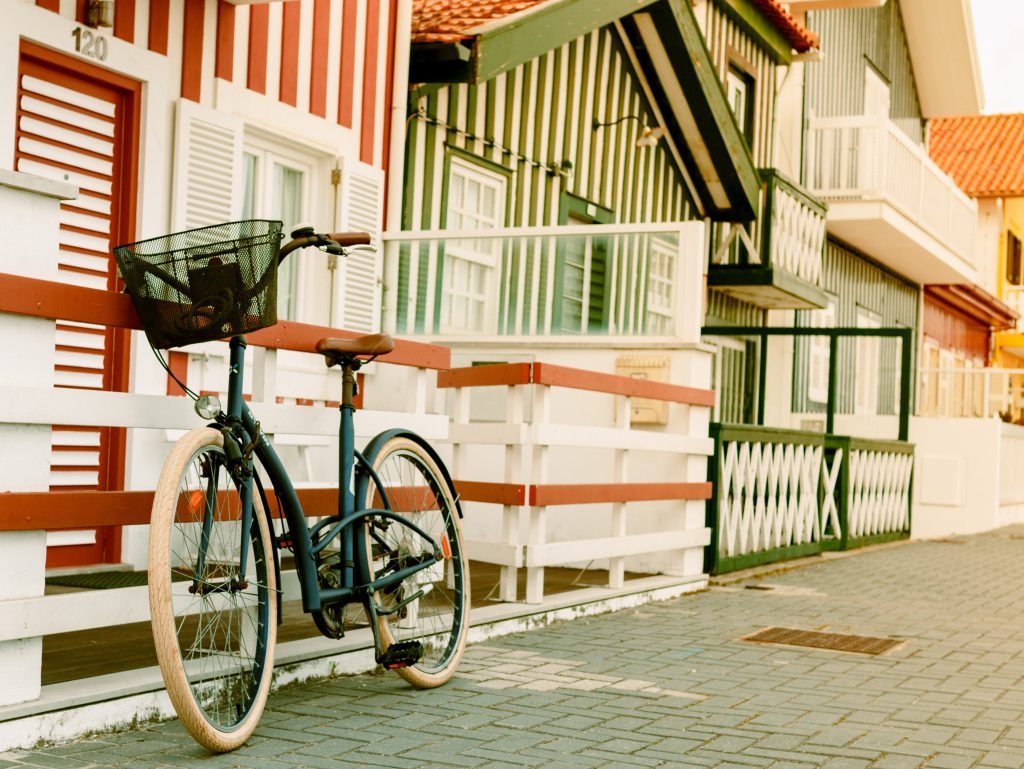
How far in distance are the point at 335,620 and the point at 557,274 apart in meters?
4.79

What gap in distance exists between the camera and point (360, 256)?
895 cm

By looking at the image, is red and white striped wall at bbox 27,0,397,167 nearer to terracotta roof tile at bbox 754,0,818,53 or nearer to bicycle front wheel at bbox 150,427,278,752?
bicycle front wheel at bbox 150,427,278,752

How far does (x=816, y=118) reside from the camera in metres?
18.1

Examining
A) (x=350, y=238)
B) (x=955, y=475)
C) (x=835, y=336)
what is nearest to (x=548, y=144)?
(x=835, y=336)

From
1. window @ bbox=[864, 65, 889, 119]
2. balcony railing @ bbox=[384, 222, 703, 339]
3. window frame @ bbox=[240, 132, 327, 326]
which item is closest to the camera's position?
window frame @ bbox=[240, 132, 327, 326]

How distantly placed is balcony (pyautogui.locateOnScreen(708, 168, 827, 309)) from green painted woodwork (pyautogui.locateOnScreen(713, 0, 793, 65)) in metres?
1.93

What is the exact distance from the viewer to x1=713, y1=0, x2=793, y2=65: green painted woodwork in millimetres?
15291

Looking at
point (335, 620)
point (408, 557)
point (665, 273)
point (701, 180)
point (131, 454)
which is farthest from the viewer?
point (701, 180)

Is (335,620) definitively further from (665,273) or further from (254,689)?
(665,273)

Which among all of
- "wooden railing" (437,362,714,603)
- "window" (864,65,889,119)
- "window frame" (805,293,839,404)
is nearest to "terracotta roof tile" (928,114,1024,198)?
"window" (864,65,889,119)

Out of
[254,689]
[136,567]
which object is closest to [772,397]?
[136,567]

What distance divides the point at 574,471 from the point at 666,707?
13.1 ft

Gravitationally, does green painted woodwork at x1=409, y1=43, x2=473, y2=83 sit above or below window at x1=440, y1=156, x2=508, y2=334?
above

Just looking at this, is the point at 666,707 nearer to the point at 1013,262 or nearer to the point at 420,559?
the point at 420,559
